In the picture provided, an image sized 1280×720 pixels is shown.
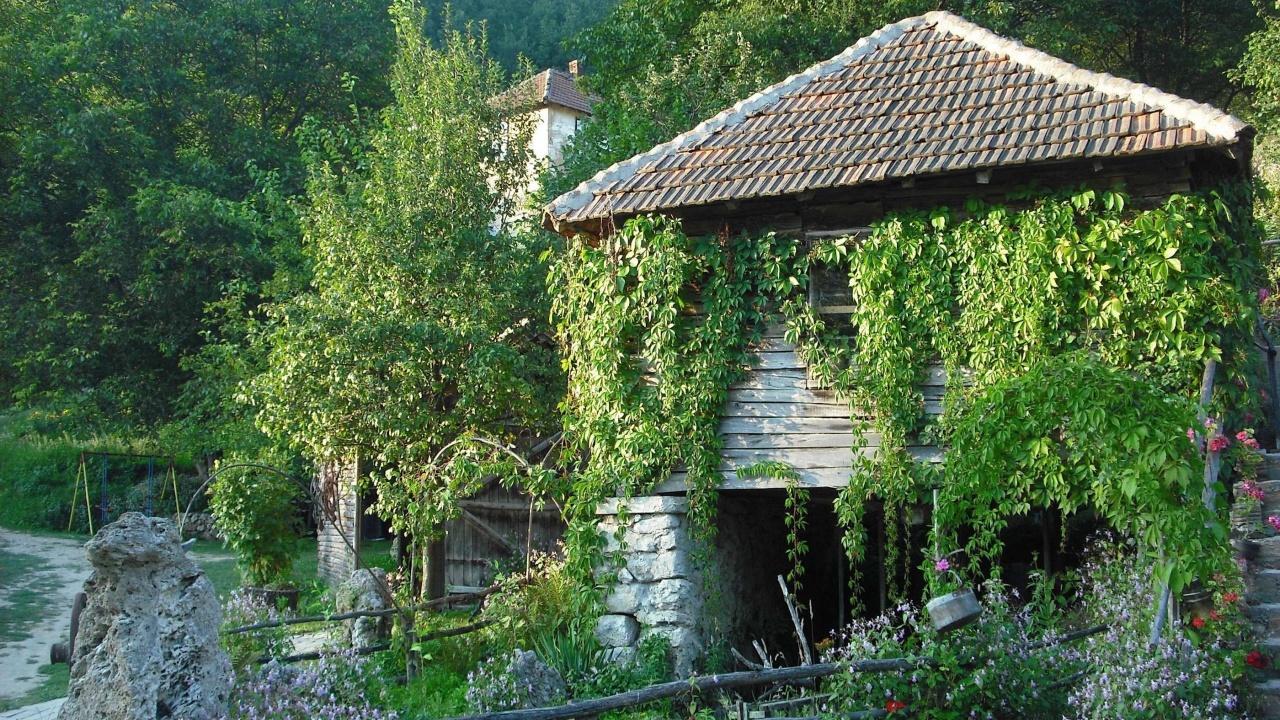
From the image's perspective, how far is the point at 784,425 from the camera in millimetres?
7941

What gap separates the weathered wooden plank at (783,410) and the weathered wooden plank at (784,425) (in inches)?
1.3

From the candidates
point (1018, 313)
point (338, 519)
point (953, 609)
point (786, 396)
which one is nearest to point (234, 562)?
point (338, 519)

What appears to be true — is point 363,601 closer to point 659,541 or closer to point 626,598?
point 626,598

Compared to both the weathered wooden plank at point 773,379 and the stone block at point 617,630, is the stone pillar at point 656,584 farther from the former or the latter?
the weathered wooden plank at point 773,379

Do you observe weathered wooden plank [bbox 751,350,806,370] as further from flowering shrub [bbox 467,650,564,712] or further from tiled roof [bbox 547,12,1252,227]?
flowering shrub [bbox 467,650,564,712]

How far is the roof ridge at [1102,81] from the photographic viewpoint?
22.2ft

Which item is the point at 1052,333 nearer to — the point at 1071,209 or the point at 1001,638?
the point at 1071,209

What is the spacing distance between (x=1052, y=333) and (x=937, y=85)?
102 inches

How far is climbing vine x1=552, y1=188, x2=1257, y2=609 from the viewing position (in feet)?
21.7

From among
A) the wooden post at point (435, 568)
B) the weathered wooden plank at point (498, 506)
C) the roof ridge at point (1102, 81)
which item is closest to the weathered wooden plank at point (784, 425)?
A: the roof ridge at point (1102, 81)

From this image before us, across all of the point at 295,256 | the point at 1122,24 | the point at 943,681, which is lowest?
the point at 943,681

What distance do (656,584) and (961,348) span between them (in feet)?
9.67

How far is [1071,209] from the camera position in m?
7.17

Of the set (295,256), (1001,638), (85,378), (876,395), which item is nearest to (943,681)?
(1001,638)
